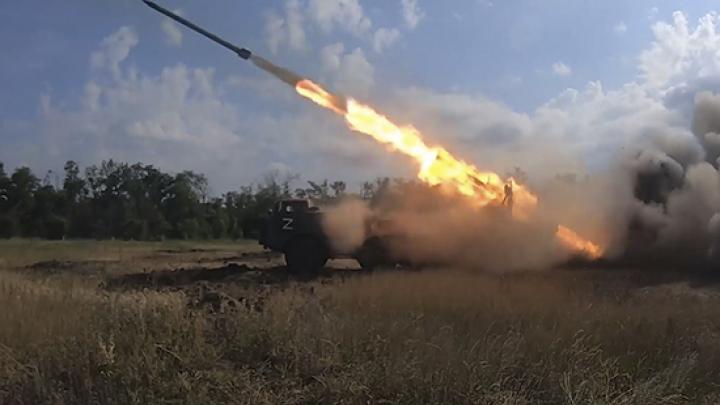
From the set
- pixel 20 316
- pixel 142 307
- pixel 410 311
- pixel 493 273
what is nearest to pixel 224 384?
pixel 142 307

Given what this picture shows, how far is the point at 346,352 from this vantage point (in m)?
8.70

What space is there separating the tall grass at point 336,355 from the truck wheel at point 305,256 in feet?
42.8

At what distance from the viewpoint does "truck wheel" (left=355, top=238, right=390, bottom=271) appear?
2450 cm

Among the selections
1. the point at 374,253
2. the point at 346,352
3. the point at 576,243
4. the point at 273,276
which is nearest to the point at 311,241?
the point at 374,253

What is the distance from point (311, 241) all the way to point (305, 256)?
505mm

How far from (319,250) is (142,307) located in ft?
49.4

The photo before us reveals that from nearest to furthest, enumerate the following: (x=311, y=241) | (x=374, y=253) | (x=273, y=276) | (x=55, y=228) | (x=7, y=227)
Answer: (x=273, y=276)
(x=374, y=253)
(x=311, y=241)
(x=7, y=227)
(x=55, y=228)

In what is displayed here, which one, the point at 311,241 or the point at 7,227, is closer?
the point at 311,241

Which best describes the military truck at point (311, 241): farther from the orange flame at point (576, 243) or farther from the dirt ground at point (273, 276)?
the orange flame at point (576, 243)

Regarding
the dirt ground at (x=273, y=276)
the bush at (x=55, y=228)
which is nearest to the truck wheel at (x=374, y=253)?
the dirt ground at (x=273, y=276)

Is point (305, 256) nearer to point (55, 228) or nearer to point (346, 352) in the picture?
point (346, 352)

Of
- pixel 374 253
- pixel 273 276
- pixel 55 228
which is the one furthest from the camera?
pixel 55 228

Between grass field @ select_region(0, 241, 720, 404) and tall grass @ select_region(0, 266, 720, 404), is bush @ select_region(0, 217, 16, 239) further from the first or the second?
tall grass @ select_region(0, 266, 720, 404)

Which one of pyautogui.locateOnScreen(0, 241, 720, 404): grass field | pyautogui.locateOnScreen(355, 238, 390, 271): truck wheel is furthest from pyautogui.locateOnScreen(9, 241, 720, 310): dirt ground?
pyautogui.locateOnScreen(0, 241, 720, 404): grass field
